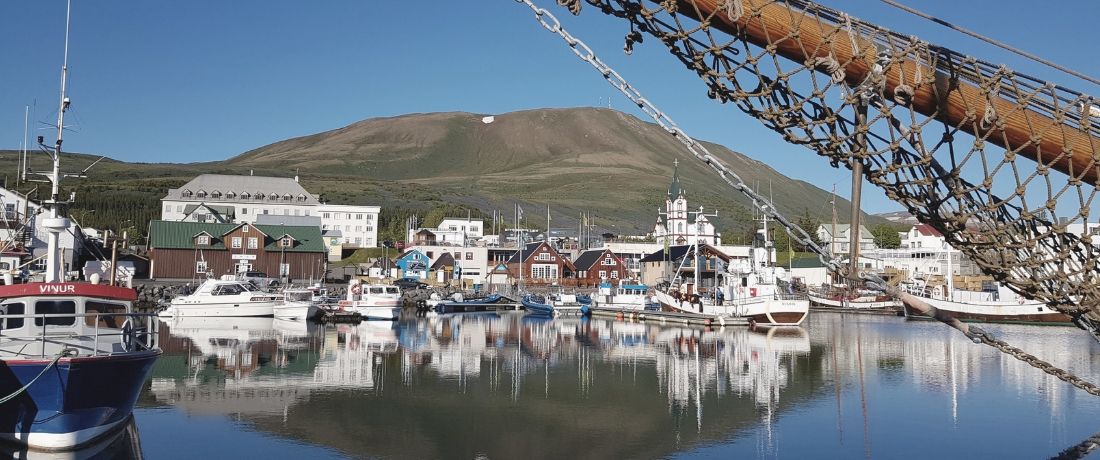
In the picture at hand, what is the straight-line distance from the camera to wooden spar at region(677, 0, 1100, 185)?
645cm

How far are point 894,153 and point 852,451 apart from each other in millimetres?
15337

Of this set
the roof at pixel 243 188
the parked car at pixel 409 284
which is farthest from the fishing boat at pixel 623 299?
the roof at pixel 243 188

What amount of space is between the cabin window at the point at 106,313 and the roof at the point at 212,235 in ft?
208

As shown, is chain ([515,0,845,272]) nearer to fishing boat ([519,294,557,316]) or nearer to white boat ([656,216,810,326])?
white boat ([656,216,810,326])

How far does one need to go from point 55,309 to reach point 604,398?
14.9 meters

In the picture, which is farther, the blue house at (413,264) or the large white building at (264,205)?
the large white building at (264,205)

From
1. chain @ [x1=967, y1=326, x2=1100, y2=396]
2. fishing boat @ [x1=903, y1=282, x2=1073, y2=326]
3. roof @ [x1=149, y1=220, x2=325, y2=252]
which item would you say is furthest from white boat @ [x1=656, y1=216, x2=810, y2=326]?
chain @ [x1=967, y1=326, x2=1100, y2=396]

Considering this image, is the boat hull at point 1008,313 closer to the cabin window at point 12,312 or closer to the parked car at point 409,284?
the parked car at point 409,284

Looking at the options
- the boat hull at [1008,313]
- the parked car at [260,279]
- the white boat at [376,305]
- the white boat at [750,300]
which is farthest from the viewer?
the parked car at [260,279]

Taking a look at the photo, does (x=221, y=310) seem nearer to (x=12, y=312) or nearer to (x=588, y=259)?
(x=12, y=312)

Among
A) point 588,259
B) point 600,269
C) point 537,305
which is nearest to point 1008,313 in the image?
point 537,305

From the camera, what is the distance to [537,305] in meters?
69.3

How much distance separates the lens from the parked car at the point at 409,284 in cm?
8369

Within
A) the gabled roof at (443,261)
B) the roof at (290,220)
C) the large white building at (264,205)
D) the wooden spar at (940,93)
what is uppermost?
the large white building at (264,205)
